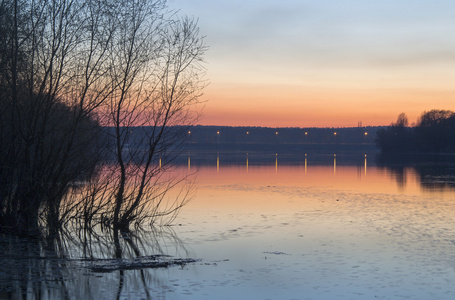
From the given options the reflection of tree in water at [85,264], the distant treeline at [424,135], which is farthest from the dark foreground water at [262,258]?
the distant treeline at [424,135]

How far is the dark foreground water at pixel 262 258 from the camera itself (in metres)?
10.7

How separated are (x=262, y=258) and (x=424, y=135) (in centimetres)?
12159

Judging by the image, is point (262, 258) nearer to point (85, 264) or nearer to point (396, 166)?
point (85, 264)

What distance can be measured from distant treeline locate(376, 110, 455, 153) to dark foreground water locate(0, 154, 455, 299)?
107875 millimetres

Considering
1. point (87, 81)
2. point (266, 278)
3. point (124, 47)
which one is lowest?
point (266, 278)

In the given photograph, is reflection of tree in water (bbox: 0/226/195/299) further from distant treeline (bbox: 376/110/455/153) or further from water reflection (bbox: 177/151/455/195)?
distant treeline (bbox: 376/110/455/153)

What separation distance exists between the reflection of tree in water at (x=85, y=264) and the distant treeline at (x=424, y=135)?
389 ft

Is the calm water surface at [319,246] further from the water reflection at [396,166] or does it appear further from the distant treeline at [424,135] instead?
the distant treeline at [424,135]

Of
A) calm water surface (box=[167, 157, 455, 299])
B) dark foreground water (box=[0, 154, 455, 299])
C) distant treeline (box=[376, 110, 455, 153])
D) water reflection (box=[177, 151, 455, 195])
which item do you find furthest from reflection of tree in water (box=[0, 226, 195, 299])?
distant treeline (box=[376, 110, 455, 153])

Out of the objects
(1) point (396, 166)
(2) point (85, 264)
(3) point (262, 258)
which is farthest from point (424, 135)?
(2) point (85, 264)

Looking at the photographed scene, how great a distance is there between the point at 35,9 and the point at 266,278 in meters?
9.77

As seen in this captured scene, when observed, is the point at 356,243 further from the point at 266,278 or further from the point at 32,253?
the point at 32,253

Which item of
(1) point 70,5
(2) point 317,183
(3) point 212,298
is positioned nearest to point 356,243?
(3) point 212,298

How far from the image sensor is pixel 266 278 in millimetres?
11875
